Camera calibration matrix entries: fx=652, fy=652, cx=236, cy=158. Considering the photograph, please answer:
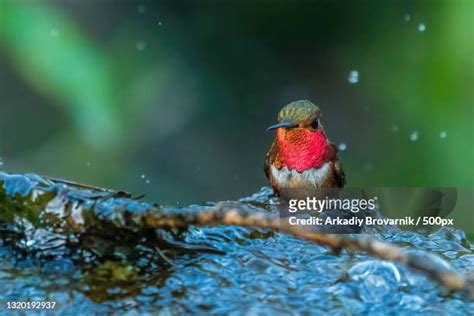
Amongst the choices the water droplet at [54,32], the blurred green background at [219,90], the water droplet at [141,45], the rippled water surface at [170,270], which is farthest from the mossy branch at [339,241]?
the water droplet at [141,45]

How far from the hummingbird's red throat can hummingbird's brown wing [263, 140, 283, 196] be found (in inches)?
0.7

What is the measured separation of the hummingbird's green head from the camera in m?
1.35

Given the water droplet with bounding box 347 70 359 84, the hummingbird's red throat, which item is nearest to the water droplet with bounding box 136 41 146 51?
the water droplet with bounding box 347 70 359 84

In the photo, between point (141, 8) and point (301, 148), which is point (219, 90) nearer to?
point (141, 8)

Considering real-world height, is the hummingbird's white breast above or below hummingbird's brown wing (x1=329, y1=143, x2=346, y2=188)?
below

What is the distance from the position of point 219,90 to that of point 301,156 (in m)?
0.67

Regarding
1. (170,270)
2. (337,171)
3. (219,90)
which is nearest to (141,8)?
(219,90)

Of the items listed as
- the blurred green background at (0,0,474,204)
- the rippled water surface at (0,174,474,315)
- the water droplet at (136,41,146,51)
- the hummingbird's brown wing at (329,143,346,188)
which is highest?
the water droplet at (136,41,146,51)

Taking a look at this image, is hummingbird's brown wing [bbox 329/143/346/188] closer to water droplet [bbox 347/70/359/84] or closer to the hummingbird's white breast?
the hummingbird's white breast

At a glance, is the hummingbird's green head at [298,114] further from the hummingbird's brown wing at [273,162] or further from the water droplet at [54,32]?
the water droplet at [54,32]

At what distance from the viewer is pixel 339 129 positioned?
1.79 metres

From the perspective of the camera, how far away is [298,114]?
53.7 inches

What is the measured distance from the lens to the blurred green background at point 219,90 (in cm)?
171

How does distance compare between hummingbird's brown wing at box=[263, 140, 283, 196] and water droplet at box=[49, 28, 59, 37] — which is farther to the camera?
water droplet at box=[49, 28, 59, 37]
